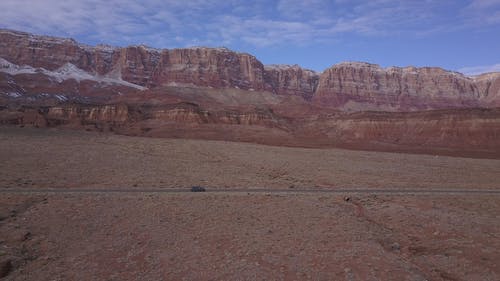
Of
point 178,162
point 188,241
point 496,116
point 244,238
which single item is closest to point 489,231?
point 244,238

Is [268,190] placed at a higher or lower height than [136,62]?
lower

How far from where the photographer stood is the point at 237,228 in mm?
14273

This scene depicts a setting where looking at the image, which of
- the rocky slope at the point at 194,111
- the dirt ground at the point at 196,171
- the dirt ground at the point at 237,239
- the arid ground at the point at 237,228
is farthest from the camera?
the rocky slope at the point at 194,111

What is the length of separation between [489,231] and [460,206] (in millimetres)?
4994

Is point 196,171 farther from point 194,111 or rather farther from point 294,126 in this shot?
point 294,126

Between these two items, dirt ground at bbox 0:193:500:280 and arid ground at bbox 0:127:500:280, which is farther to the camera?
arid ground at bbox 0:127:500:280

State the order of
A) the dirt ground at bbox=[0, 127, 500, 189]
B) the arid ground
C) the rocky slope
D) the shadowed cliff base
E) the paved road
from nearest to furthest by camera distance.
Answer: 1. the arid ground
2. the paved road
3. the dirt ground at bbox=[0, 127, 500, 189]
4. the shadowed cliff base
5. the rocky slope

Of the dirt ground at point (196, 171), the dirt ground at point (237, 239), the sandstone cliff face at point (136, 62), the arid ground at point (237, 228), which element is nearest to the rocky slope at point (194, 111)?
the sandstone cliff face at point (136, 62)

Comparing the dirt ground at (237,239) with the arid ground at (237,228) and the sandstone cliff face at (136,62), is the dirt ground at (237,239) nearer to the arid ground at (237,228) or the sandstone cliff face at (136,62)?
the arid ground at (237,228)

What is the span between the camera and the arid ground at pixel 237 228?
10.9 meters

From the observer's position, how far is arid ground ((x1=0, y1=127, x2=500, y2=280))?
35.7ft

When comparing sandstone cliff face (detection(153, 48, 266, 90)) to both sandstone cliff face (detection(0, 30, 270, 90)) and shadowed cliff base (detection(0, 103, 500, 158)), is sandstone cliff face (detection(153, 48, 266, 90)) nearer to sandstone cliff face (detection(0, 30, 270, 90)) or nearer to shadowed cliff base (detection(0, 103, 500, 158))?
sandstone cliff face (detection(0, 30, 270, 90))

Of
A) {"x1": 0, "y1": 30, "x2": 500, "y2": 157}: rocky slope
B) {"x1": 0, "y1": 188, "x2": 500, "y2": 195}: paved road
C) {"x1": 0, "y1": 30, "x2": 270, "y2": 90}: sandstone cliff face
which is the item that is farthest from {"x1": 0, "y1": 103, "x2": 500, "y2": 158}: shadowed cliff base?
{"x1": 0, "y1": 30, "x2": 270, "y2": 90}: sandstone cliff face

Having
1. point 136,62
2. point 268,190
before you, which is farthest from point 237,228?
point 136,62
